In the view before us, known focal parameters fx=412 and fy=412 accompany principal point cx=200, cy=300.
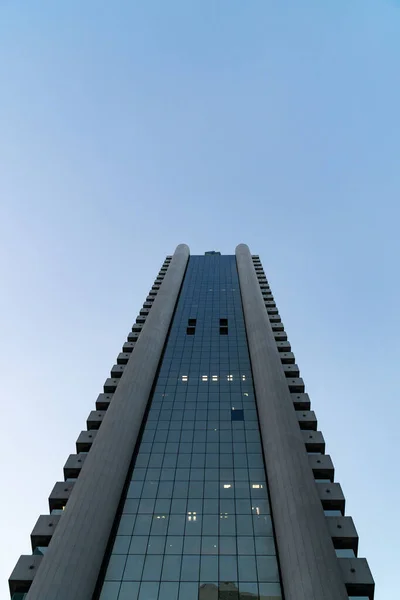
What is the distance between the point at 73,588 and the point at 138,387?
23.0m

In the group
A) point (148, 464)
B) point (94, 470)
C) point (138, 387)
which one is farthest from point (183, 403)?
point (94, 470)

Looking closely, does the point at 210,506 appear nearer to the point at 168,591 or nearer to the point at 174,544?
the point at 174,544

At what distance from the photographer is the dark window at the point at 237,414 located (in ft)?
151

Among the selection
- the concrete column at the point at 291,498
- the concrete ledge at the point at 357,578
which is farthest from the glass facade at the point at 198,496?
the concrete ledge at the point at 357,578

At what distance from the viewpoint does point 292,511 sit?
3250 cm

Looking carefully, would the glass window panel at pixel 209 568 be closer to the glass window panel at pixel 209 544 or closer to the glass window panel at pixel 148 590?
the glass window panel at pixel 209 544

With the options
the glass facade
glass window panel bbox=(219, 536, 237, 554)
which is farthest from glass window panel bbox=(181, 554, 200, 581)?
glass window panel bbox=(219, 536, 237, 554)

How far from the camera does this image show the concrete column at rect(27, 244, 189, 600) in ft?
92.7

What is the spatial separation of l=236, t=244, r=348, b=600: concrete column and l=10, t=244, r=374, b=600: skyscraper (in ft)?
0.33

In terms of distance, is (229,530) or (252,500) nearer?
(229,530)

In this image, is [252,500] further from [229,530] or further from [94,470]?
[94,470]

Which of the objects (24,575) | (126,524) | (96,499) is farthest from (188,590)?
(24,575)

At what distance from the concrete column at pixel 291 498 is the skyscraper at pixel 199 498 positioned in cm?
10

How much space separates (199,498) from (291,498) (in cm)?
803
